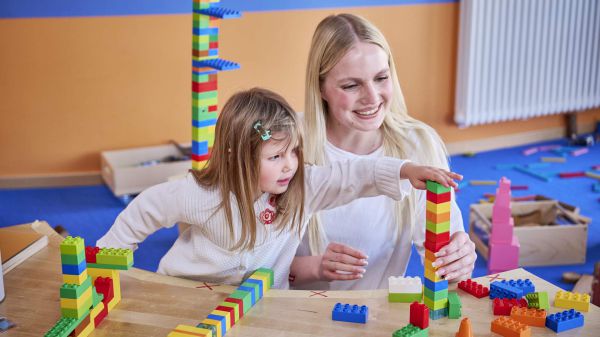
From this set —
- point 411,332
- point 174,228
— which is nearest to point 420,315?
point 411,332

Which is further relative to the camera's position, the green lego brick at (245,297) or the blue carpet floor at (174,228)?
the blue carpet floor at (174,228)

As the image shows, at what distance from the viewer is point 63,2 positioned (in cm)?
368

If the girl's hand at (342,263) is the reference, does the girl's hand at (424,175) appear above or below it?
above

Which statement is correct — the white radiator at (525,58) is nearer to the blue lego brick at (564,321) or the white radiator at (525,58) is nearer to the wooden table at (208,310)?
the wooden table at (208,310)

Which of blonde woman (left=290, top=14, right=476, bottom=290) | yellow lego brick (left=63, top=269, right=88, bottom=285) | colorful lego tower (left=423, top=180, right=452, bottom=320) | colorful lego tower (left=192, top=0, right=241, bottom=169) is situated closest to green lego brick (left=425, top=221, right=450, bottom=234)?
colorful lego tower (left=423, top=180, right=452, bottom=320)

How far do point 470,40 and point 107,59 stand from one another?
197 cm

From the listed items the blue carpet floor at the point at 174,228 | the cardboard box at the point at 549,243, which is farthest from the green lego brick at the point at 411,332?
the cardboard box at the point at 549,243

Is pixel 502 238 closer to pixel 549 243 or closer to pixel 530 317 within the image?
pixel 549 243

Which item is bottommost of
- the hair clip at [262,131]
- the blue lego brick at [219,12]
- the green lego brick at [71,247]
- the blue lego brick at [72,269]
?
the blue lego brick at [72,269]

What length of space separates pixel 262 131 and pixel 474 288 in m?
0.54

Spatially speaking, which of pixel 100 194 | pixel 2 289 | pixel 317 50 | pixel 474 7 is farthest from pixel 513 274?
pixel 474 7

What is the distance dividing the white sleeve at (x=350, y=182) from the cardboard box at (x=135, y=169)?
194cm

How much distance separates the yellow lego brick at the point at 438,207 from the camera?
1372 millimetres

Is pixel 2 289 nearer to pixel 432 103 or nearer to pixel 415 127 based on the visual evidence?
pixel 415 127
